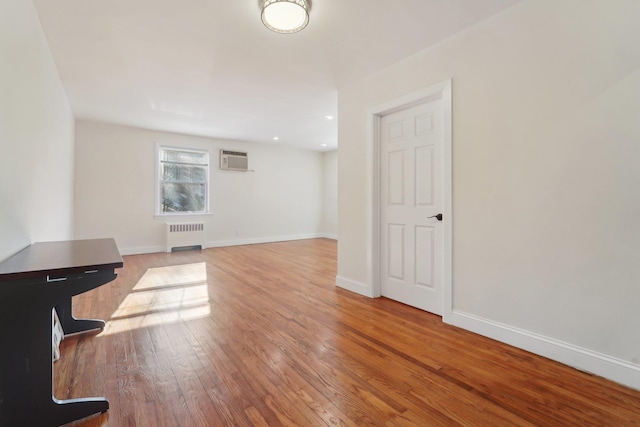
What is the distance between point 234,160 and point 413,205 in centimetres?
516

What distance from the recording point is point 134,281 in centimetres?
378

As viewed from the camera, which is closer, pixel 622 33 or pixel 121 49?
pixel 622 33

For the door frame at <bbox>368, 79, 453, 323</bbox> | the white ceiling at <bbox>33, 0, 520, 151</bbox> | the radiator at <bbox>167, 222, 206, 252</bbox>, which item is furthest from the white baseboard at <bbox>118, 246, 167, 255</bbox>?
the door frame at <bbox>368, 79, 453, 323</bbox>

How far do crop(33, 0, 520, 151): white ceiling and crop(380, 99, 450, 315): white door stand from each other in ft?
2.23

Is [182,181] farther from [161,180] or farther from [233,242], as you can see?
[233,242]

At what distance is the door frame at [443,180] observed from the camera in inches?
97.0

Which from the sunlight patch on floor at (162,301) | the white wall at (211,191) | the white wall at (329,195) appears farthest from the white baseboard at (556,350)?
the white wall at (329,195)

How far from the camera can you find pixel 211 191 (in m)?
6.68

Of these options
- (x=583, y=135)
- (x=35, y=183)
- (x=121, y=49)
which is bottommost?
(x=35, y=183)

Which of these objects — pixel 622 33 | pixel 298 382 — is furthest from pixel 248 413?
pixel 622 33

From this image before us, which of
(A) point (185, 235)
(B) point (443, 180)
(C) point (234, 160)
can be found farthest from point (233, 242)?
(B) point (443, 180)

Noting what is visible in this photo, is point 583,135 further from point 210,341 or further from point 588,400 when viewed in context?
point 210,341

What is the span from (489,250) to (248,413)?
2.00m

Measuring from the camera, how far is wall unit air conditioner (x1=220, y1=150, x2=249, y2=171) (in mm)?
6746
